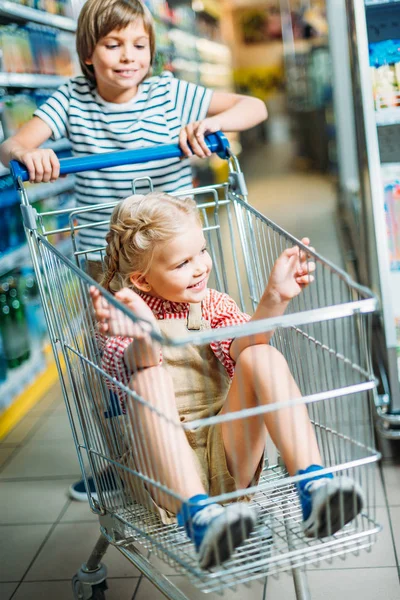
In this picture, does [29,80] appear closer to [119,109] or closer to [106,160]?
[119,109]

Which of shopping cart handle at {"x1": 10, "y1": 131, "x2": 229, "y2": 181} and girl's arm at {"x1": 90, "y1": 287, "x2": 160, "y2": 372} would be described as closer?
girl's arm at {"x1": 90, "y1": 287, "x2": 160, "y2": 372}

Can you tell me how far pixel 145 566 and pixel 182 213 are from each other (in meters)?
0.78

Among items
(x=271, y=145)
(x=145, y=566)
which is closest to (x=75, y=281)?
(x=145, y=566)

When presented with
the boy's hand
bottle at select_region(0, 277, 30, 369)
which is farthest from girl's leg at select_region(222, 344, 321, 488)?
bottle at select_region(0, 277, 30, 369)

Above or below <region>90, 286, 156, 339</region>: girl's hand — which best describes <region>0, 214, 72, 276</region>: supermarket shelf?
below

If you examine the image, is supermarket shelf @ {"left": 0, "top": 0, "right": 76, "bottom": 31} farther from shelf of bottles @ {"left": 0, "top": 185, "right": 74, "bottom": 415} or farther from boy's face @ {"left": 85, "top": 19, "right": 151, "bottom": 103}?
boy's face @ {"left": 85, "top": 19, "right": 151, "bottom": 103}

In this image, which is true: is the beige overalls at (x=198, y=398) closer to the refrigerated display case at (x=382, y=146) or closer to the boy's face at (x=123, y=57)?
the boy's face at (x=123, y=57)

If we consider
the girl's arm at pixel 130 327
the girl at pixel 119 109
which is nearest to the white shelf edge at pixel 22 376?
the girl at pixel 119 109

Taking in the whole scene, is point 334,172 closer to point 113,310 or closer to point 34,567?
point 34,567

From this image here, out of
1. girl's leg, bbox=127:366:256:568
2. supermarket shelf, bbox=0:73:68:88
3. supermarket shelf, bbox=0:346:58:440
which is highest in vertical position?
supermarket shelf, bbox=0:73:68:88

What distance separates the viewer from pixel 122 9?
2143mm

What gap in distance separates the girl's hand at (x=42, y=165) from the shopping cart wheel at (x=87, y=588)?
1066 mm

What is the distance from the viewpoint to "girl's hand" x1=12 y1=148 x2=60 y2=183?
6.35 feet

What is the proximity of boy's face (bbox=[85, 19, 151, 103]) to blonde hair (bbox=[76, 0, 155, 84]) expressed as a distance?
1cm
